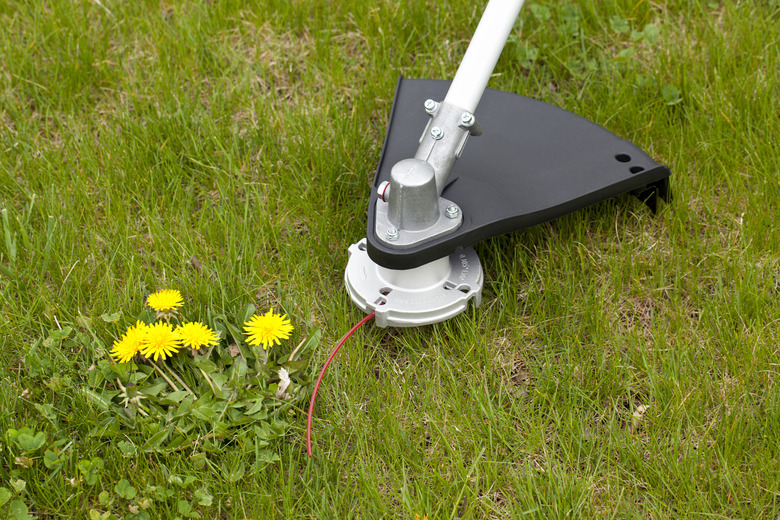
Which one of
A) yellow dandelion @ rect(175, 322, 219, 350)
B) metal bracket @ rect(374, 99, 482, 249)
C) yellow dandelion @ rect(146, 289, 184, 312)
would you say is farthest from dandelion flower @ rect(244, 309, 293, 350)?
metal bracket @ rect(374, 99, 482, 249)

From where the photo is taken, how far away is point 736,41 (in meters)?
2.61

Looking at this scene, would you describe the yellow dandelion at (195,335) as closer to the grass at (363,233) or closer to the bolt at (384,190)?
the grass at (363,233)

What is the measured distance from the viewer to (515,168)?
2.08 metres

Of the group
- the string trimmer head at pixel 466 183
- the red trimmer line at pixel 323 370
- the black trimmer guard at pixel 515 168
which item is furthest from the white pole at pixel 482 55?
the red trimmer line at pixel 323 370

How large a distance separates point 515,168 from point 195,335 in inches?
37.5

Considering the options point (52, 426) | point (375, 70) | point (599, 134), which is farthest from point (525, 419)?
point (375, 70)

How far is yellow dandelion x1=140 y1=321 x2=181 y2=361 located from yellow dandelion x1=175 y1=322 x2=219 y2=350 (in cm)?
2

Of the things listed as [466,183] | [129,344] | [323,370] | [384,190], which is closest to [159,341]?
[129,344]

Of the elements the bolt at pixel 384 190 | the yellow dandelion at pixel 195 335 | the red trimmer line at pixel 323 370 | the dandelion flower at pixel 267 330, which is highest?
the bolt at pixel 384 190

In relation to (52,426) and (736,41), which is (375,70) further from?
(52,426)

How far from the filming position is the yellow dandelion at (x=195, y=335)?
1.79m

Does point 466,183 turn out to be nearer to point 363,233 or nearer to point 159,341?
point 363,233

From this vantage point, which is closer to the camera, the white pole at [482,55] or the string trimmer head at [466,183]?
the string trimmer head at [466,183]

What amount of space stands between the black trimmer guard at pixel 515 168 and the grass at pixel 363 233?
17 centimetres
